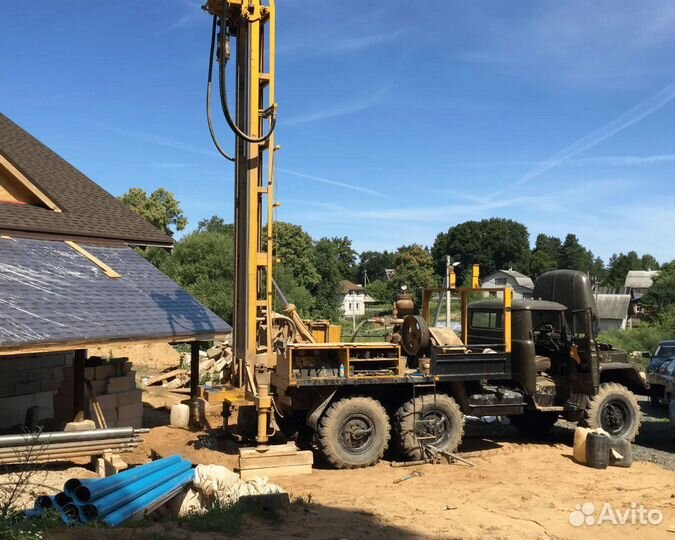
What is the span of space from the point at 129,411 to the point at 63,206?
16.2 feet

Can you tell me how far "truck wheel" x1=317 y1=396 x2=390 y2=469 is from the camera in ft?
30.3

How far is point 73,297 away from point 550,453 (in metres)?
8.62

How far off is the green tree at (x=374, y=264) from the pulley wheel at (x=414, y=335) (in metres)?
114

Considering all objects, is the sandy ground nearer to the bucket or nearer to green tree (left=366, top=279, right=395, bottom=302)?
the bucket

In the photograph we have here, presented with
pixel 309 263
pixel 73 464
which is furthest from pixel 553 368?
pixel 309 263

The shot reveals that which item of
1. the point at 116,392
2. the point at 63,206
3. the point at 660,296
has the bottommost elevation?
the point at 116,392

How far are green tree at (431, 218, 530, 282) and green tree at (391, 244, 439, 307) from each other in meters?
12.6

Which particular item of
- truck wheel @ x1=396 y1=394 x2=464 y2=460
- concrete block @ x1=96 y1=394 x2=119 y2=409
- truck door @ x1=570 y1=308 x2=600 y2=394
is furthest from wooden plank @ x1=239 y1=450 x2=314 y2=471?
truck door @ x1=570 y1=308 x2=600 y2=394

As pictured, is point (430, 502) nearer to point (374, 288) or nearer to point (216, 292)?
point (216, 292)

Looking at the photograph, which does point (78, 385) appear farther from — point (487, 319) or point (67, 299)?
point (487, 319)

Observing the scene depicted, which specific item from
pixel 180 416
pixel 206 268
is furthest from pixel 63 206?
pixel 206 268

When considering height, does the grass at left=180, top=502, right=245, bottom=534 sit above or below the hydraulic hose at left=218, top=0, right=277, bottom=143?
below

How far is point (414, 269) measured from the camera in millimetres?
81812

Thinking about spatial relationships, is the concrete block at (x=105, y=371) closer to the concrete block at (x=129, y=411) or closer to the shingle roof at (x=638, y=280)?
the concrete block at (x=129, y=411)
